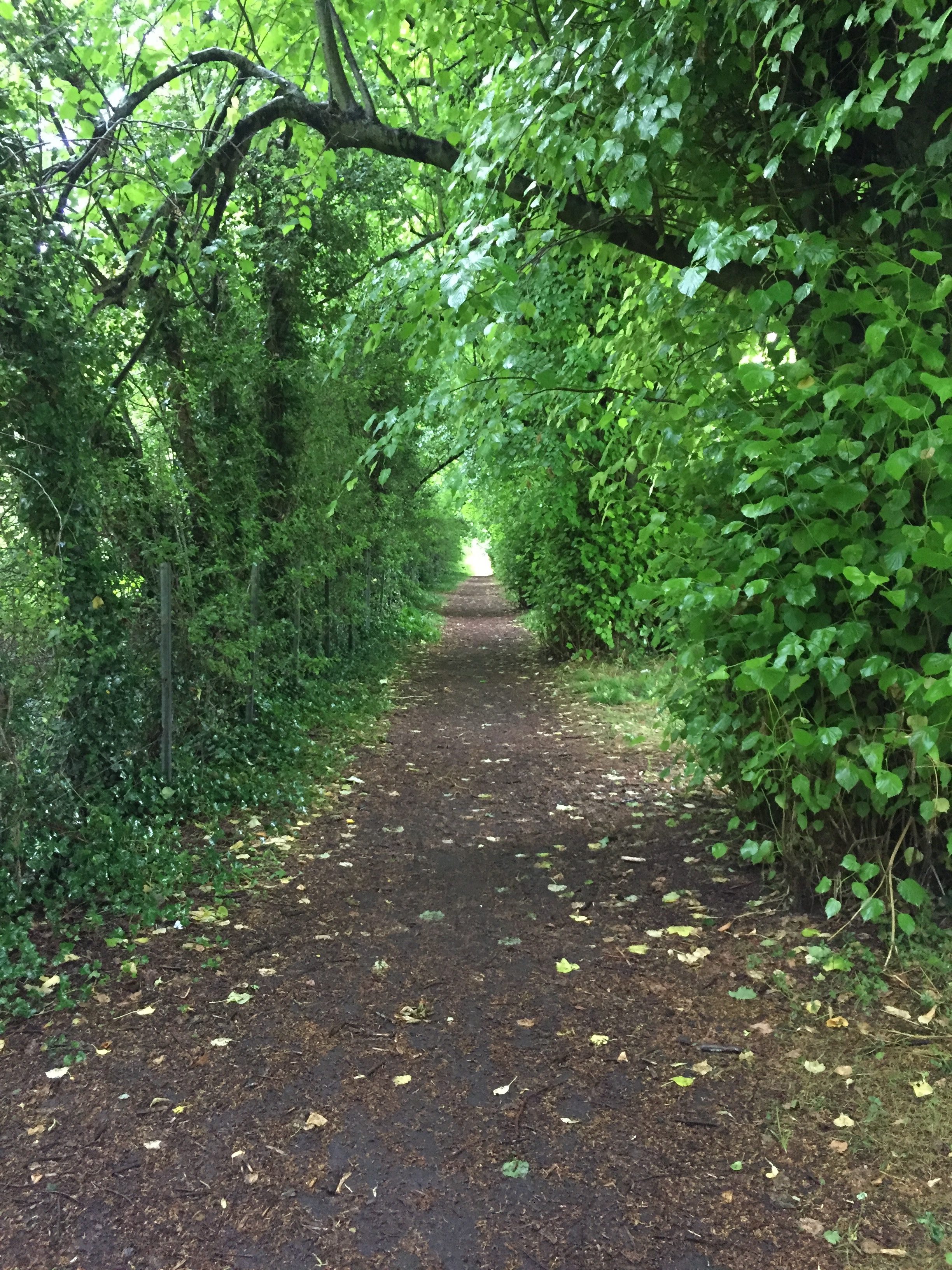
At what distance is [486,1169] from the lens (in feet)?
8.60

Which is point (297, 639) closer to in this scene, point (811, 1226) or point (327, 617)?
point (327, 617)

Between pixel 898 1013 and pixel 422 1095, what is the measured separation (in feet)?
6.08

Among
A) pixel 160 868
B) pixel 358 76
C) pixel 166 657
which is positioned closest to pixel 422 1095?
pixel 160 868

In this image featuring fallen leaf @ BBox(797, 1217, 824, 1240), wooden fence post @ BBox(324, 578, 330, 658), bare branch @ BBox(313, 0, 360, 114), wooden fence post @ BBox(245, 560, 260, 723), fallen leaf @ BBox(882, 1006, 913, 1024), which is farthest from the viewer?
wooden fence post @ BBox(324, 578, 330, 658)

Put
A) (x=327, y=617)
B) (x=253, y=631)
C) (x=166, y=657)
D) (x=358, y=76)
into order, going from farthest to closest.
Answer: (x=327, y=617) < (x=253, y=631) < (x=166, y=657) < (x=358, y=76)

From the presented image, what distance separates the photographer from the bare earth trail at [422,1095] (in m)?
2.37

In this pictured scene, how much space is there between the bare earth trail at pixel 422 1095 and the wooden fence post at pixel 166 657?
1.31m

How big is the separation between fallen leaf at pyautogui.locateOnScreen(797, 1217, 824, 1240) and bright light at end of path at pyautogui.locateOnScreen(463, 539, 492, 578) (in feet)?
157

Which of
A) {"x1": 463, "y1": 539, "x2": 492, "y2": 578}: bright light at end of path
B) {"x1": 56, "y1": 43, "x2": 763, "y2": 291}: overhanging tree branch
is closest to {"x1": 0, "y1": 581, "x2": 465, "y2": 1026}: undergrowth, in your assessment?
{"x1": 56, "y1": 43, "x2": 763, "y2": 291}: overhanging tree branch

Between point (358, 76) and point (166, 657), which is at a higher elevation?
point (358, 76)

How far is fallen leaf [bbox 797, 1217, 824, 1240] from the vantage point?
233cm

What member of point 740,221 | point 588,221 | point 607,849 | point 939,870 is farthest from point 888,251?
point 607,849

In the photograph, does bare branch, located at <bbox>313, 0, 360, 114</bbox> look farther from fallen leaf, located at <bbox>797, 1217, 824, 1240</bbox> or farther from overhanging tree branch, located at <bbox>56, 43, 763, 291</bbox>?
fallen leaf, located at <bbox>797, 1217, 824, 1240</bbox>

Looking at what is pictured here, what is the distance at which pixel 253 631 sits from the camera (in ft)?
23.6
